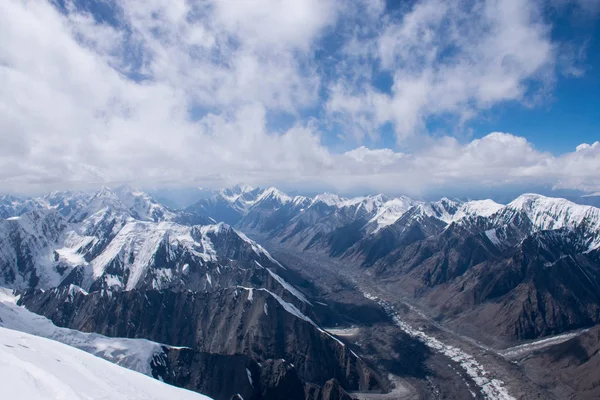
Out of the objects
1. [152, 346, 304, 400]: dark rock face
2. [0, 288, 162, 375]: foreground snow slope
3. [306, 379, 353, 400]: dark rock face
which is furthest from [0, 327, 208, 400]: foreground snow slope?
[0, 288, 162, 375]: foreground snow slope

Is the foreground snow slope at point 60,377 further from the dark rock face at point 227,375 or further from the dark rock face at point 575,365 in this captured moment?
the dark rock face at point 575,365

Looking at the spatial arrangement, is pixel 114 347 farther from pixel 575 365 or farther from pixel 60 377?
pixel 575 365

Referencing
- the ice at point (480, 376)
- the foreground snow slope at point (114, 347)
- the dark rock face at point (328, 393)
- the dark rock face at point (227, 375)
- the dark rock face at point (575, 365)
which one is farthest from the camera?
the ice at point (480, 376)

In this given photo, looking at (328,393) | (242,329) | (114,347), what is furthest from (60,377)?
(242,329)

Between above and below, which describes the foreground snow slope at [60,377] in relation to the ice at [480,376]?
above

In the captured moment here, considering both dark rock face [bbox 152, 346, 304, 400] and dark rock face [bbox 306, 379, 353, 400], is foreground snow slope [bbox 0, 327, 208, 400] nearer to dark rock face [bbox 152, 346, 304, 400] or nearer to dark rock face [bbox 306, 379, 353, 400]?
dark rock face [bbox 152, 346, 304, 400]

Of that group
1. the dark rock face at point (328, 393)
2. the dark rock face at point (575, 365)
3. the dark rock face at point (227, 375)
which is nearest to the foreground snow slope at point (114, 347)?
the dark rock face at point (227, 375)

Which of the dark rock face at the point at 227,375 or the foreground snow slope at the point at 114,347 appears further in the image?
the foreground snow slope at the point at 114,347

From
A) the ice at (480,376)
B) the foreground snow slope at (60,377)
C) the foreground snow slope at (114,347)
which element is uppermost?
the foreground snow slope at (60,377)
